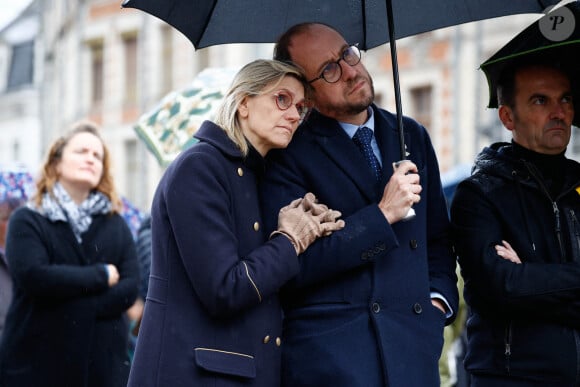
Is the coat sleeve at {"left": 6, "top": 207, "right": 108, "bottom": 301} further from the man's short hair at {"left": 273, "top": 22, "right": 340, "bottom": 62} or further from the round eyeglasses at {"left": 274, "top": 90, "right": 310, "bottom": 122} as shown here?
the round eyeglasses at {"left": 274, "top": 90, "right": 310, "bottom": 122}

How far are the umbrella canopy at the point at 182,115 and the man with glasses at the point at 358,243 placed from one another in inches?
98.8

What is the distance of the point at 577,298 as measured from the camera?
440cm

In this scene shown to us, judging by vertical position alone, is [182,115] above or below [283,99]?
above

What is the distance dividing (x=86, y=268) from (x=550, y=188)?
2775 millimetres

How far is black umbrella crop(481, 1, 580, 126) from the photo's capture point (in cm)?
460

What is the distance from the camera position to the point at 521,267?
174 inches

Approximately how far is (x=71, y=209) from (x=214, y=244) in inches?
110

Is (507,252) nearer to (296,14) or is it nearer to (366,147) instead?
(366,147)

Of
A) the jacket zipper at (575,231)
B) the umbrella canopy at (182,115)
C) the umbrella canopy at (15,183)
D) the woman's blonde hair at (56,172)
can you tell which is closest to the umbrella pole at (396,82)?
the jacket zipper at (575,231)

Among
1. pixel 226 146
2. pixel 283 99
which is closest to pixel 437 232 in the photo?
pixel 283 99

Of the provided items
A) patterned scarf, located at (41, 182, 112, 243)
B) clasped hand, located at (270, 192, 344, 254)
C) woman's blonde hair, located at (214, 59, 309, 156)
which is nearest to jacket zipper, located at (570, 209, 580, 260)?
clasped hand, located at (270, 192, 344, 254)

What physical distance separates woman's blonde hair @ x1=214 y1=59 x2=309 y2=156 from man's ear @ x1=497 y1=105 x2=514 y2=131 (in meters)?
1.01

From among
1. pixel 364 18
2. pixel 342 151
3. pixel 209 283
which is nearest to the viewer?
pixel 209 283

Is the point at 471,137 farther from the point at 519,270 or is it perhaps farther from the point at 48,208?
the point at 519,270
